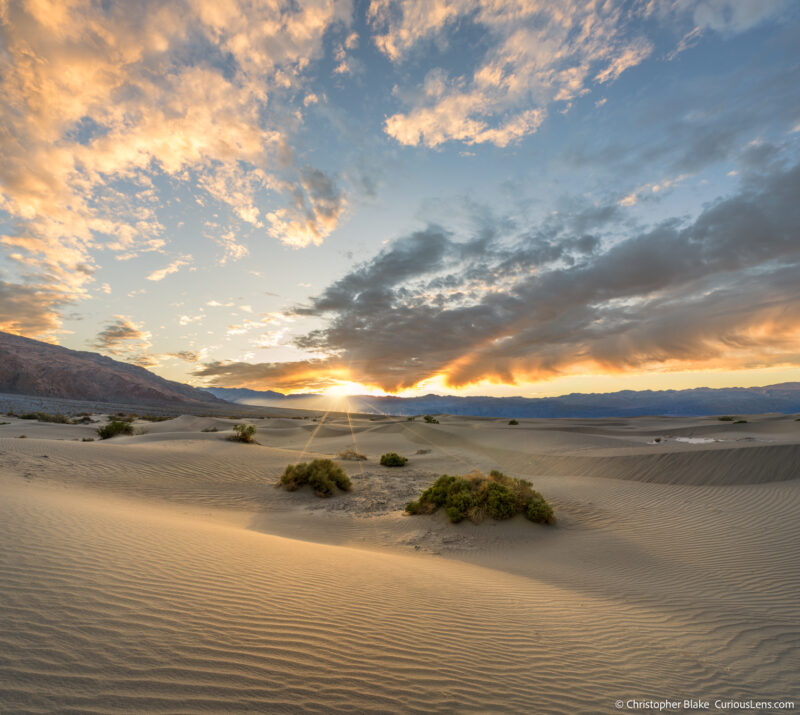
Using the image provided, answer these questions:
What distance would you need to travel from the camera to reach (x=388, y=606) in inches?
173

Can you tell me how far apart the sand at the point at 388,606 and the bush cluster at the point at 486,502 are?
410mm

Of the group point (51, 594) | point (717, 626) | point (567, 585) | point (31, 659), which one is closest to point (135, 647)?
point (31, 659)

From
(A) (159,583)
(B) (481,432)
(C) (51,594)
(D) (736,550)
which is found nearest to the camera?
(C) (51,594)

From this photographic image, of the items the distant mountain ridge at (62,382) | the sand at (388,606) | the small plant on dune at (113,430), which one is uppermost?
the distant mountain ridge at (62,382)

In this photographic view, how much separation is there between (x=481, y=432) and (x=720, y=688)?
29.5 metres

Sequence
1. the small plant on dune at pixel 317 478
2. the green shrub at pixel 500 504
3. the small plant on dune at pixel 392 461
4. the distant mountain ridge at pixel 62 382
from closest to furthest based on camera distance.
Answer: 1. the green shrub at pixel 500 504
2. the small plant on dune at pixel 317 478
3. the small plant on dune at pixel 392 461
4. the distant mountain ridge at pixel 62 382

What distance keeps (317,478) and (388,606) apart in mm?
9428

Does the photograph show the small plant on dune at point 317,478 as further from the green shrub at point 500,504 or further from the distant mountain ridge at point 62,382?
the distant mountain ridge at point 62,382

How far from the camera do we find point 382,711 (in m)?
2.69

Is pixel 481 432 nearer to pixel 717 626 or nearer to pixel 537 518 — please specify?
pixel 537 518

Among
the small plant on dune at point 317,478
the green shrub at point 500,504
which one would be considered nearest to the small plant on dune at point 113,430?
the small plant on dune at point 317,478

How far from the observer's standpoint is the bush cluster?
9773mm

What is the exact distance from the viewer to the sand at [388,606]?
9.06 ft

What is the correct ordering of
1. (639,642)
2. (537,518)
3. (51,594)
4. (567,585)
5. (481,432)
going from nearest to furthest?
(51,594) < (639,642) < (567,585) < (537,518) < (481,432)
